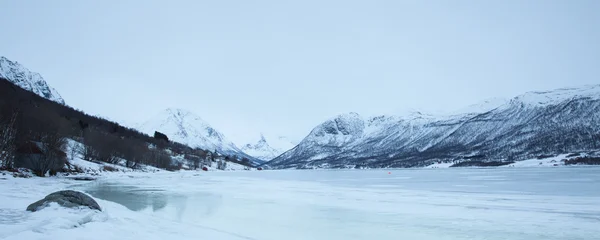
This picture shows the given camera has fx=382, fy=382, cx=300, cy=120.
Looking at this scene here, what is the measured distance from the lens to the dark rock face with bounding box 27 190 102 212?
1301 centimetres

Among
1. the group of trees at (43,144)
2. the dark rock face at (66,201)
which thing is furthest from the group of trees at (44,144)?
the dark rock face at (66,201)

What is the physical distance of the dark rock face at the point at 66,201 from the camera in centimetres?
1301

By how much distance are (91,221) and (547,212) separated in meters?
18.7

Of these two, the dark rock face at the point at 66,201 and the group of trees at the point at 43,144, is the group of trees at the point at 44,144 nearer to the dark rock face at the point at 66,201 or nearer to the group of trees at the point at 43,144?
the group of trees at the point at 43,144

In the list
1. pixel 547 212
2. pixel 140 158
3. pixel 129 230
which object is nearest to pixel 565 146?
pixel 140 158

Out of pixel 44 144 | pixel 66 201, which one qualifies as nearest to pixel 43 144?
pixel 44 144

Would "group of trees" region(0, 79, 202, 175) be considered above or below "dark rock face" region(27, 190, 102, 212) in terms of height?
above

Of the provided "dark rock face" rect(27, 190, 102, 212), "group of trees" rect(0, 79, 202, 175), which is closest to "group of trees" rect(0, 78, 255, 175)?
"group of trees" rect(0, 79, 202, 175)

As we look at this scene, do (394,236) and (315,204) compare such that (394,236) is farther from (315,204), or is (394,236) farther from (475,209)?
(315,204)

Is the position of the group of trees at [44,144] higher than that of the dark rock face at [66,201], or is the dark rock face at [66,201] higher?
the group of trees at [44,144]

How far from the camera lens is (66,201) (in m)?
13.4

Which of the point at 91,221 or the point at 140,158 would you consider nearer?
the point at 91,221

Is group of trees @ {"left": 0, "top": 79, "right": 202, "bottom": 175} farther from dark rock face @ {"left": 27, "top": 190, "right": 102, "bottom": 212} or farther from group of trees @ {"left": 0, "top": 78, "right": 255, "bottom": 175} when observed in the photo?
dark rock face @ {"left": 27, "top": 190, "right": 102, "bottom": 212}

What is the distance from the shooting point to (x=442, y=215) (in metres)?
17.2
